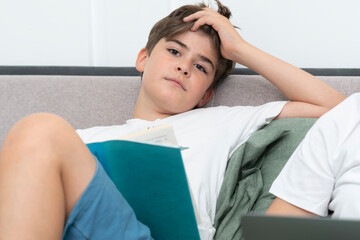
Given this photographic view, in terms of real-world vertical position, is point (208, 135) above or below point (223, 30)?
below

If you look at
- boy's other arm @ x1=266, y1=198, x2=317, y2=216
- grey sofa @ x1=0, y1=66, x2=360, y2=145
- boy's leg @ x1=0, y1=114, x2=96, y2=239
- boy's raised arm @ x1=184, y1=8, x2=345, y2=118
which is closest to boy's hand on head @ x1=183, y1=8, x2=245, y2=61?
boy's raised arm @ x1=184, y1=8, x2=345, y2=118

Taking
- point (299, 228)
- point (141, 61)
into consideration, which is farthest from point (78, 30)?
point (299, 228)

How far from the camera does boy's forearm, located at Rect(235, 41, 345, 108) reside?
1495mm

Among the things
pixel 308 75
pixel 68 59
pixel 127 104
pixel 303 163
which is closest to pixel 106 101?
pixel 127 104

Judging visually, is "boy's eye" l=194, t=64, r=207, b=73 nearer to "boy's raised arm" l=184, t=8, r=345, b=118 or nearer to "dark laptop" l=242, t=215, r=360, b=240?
"boy's raised arm" l=184, t=8, r=345, b=118

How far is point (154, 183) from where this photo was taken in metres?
1.03

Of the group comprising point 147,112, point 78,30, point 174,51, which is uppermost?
point 174,51

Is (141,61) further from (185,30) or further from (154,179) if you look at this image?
(154,179)

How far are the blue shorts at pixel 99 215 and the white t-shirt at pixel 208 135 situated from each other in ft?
1.05

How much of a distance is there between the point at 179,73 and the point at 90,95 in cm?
38

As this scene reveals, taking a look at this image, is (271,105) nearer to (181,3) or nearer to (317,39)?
(317,39)

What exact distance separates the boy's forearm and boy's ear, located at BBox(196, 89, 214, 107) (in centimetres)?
18

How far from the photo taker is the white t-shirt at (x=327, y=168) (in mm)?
1070

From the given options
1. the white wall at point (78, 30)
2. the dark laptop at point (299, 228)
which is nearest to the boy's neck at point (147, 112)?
the white wall at point (78, 30)
